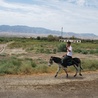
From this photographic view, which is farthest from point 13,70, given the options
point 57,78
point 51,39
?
point 51,39

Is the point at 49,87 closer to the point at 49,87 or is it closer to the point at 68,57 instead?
the point at 49,87

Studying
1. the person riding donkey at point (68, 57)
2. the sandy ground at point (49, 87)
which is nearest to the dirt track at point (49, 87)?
the sandy ground at point (49, 87)

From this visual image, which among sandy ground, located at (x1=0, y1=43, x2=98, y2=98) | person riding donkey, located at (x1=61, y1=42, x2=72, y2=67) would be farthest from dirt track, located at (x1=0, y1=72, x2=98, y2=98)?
→ person riding donkey, located at (x1=61, y1=42, x2=72, y2=67)

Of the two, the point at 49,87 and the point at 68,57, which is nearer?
the point at 49,87

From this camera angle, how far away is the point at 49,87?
1444cm

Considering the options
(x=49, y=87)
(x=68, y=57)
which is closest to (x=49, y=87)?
(x=49, y=87)

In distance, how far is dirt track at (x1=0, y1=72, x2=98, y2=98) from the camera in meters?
13.0

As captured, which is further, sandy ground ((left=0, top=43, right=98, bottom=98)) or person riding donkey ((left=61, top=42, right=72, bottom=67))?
person riding donkey ((left=61, top=42, right=72, bottom=67))

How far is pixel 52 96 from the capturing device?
12742 mm

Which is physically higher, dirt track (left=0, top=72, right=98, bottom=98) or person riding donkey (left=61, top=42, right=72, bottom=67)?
person riding donkey (left=61, top=42, right=72, bottom=67)

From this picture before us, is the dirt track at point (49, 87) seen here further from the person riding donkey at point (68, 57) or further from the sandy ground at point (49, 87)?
the person riding donkey at point (68, 57)

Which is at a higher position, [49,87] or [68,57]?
[68,57]

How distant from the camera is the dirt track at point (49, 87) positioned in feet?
42.5

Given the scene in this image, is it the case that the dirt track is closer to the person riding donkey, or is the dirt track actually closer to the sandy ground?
the sandy ground
